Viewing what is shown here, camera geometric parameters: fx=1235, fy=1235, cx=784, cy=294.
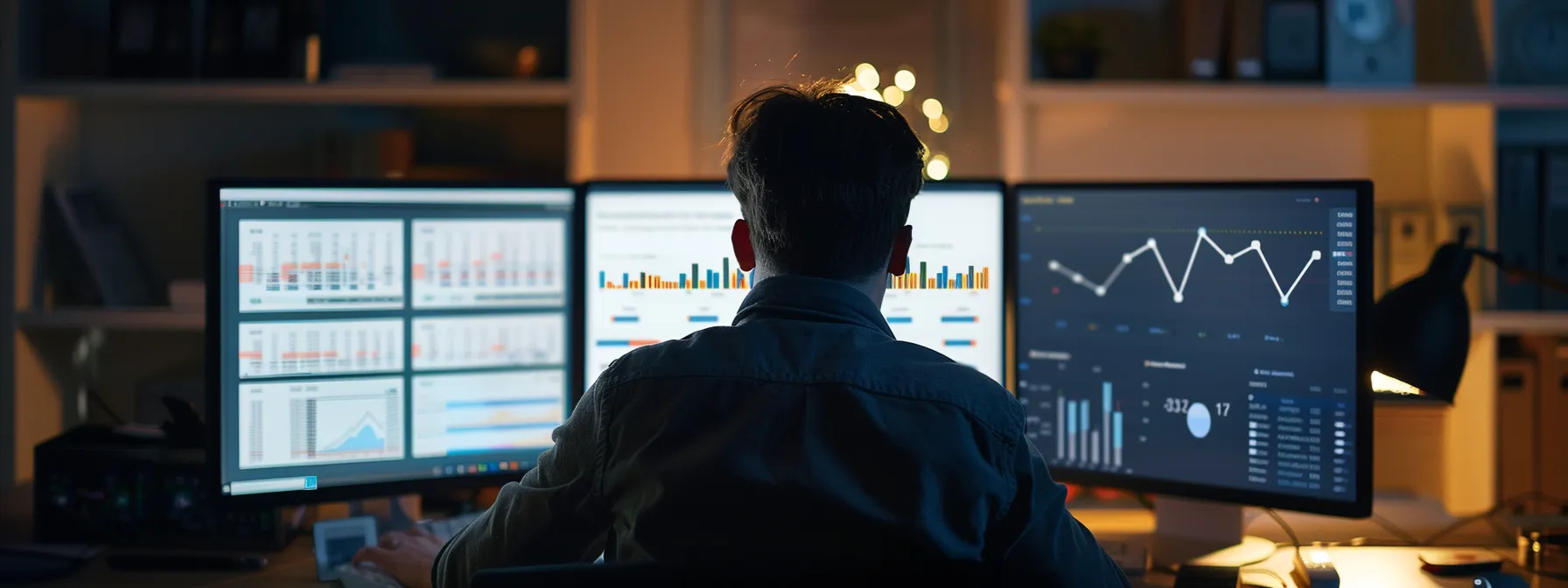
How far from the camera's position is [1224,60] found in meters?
2.38

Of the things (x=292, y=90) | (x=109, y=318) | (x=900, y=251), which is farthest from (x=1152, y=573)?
(x=109, y=318)

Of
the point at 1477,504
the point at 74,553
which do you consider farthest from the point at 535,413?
the point at 1477,504

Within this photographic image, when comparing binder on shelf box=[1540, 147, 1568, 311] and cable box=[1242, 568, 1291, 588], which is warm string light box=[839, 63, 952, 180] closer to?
binder on shelf box=[1540, 147, 1568, 311]

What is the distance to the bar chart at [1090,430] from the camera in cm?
156

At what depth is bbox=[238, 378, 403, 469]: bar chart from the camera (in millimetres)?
1484

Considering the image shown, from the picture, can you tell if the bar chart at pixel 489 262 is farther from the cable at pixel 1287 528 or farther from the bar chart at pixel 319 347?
the cable at pixel 1287 528

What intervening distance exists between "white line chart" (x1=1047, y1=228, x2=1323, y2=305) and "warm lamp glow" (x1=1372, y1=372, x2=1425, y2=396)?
0.51 ft

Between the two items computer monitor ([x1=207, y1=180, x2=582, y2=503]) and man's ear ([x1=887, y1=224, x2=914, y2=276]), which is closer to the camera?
man's ear ([x1=887, y1=224, x2=914, y2=276])

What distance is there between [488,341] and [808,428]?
76 centimetres

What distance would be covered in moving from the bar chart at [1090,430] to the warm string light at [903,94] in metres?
1.24

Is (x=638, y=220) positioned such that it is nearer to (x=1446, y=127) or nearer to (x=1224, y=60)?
(x=1224, y=60)

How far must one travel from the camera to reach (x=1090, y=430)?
5.16 feet

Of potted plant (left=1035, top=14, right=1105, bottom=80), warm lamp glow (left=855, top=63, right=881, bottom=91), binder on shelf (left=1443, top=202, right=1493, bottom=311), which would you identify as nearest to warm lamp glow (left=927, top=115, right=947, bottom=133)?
warm lamp glow (left=855, top=63, right=881, bottom=91)

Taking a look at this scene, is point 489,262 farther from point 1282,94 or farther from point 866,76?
point 1282,94
